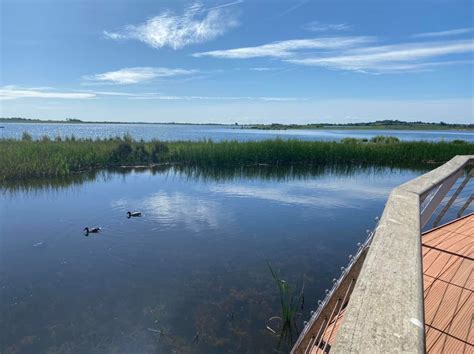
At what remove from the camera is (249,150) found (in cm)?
2084

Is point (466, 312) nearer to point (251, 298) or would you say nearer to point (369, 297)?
point (369, 297)

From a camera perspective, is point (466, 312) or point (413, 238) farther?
point (466, 312)

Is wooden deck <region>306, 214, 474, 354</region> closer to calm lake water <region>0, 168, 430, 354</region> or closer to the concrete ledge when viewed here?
the concrete ledge

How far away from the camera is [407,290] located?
2.67ft

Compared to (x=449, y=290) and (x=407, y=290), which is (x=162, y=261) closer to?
(x=449, y=290)

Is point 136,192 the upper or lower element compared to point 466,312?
lower

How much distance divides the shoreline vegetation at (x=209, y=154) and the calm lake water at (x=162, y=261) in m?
3.68

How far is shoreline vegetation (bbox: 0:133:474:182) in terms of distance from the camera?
1627 centimetres

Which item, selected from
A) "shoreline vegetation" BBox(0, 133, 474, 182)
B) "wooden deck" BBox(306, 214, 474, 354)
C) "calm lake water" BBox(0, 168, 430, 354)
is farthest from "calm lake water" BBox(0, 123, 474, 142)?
"wooden deck" BBox(306, 214, 474, 354)

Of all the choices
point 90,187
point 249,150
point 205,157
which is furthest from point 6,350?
point 249,150

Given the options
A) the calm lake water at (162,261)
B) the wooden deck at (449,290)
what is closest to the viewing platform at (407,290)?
the wooden deck at (449,290)

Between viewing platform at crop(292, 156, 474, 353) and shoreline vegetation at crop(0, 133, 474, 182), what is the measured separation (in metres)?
16.1

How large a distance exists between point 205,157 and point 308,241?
13176 mm

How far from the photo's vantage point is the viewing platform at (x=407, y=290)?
669 mm
